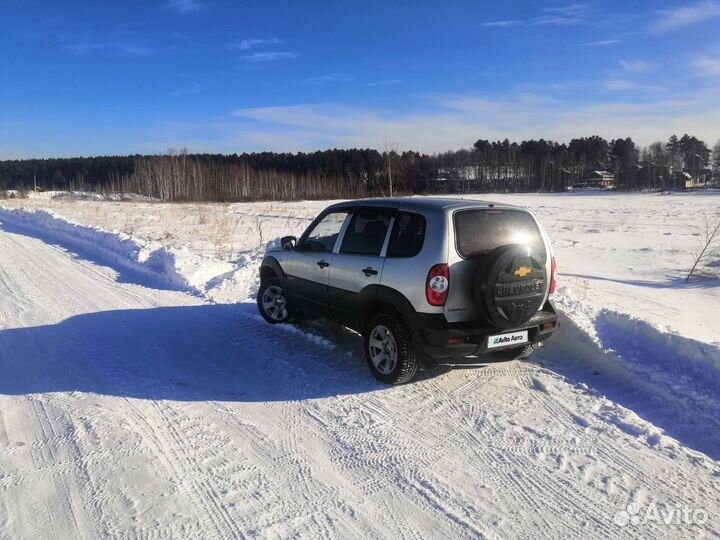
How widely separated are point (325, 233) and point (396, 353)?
200 cm

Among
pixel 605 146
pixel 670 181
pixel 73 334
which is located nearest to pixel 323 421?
pixel 73 334

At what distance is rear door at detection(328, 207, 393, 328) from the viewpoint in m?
5.31

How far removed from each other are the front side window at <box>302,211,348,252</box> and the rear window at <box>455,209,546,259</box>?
1729 mm

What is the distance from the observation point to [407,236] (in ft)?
16.5

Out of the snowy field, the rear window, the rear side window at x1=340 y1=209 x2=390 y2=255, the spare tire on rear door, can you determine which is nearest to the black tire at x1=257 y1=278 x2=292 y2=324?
the snowy field

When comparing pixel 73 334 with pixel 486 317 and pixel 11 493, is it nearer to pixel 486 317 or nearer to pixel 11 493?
pixel 11 493

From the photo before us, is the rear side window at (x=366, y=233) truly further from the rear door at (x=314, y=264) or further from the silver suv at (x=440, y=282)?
the rear door at (x=314, y=264)

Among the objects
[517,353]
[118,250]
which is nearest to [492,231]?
[517,353]

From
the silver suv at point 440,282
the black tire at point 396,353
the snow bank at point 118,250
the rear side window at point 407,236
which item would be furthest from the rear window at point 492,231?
the snow bank at point 118,250

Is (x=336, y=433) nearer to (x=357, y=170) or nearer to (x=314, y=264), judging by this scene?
(x=314, y=264)

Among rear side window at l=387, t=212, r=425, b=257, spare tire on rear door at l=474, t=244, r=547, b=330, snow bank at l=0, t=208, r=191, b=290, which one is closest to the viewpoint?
spare tire on rear door at l=474, t=244, r=547, b=330

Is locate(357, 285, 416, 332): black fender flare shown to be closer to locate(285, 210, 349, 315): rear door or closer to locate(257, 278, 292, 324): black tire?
locate(285, 210, 349, 315): rear door

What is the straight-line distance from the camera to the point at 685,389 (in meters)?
4.77

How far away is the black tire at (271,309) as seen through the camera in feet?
23.4
